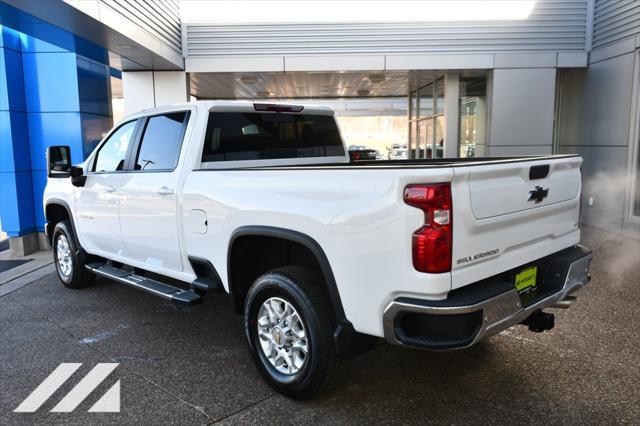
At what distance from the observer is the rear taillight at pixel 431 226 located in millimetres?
2590

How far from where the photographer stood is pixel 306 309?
3.09 meters

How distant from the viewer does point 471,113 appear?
13.3m

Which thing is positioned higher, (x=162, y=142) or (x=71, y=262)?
(x=162, y=142)

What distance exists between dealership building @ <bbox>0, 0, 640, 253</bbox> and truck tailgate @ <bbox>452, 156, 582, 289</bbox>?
5.82 m

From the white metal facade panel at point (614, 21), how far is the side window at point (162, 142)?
798 centimetres

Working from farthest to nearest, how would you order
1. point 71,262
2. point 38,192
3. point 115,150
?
point 38,192 < point 71,262 < point 115,150

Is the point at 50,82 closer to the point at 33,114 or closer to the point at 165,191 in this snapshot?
the point at 33,114

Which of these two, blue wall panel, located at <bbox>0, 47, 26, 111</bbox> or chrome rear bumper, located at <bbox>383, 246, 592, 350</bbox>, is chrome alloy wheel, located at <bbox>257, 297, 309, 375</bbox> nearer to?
chrome rear bumper, located at <bbox>383, 246, 592, 350</bbox>

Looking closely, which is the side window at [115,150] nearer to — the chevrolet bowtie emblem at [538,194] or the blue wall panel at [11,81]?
the chevrolet bowtie emblem at [538,194]

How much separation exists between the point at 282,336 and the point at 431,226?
1318 millimetres

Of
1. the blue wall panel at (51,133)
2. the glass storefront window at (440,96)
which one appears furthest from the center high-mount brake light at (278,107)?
the glass storefront window at (440,96)

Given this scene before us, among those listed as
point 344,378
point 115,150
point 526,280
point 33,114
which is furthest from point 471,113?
point 344,378

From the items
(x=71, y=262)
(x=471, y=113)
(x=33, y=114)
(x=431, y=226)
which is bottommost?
(x=71, y=262)

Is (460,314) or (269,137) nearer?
(460,314)
